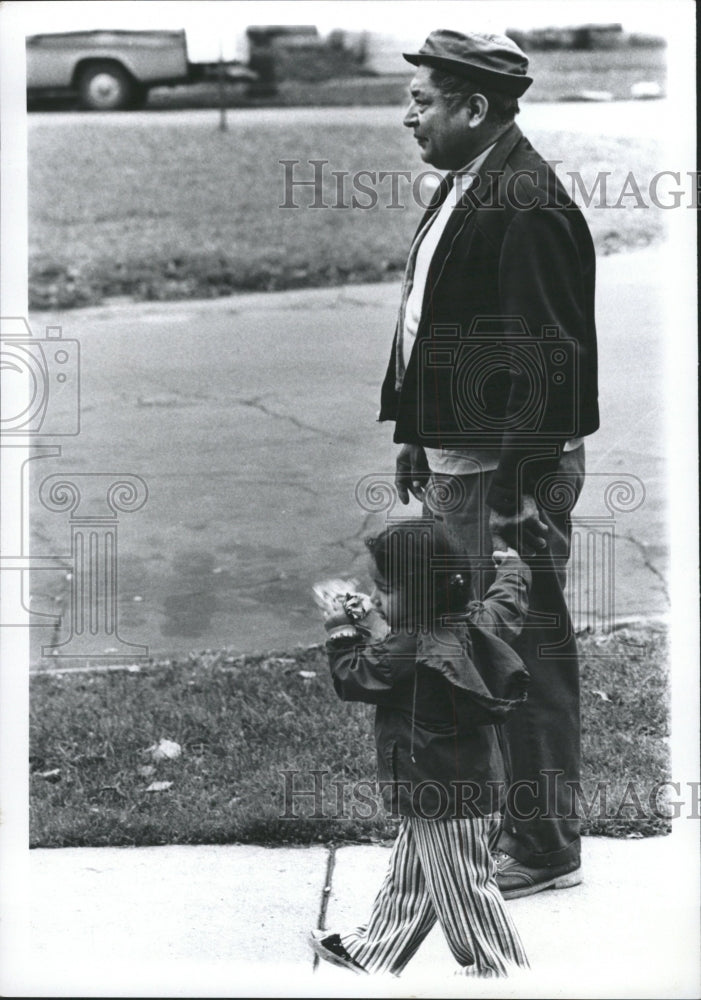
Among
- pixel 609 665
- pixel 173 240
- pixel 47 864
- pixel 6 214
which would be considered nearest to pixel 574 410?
pixel 609 665

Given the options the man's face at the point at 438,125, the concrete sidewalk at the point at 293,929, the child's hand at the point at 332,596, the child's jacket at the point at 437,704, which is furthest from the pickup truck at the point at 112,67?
the concrete sidewalk at the point at 293,929

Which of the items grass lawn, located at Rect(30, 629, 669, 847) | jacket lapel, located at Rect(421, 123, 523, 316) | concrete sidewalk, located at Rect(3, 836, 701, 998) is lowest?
concrete sidewalk, located at Rect(3, 836, 701, 998)

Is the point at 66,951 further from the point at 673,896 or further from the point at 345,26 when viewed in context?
the point at 345,26

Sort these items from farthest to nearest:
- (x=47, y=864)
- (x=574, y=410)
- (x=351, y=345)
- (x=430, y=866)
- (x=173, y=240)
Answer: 1. (x=173, y=240)
2. (x=351, y=345)
3. (x=47, y=864)
4. (x=574, y=410)
5. (x=430, y=866)

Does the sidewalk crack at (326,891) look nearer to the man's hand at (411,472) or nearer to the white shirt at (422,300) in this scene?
the man's hand at (411,472)

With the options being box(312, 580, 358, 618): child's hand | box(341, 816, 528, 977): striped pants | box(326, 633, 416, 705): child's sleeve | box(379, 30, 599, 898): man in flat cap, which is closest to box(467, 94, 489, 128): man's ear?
box(379, 30, 599, 898): man in flat cap

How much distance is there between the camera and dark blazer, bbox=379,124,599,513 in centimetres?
395

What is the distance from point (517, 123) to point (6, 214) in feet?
4.60

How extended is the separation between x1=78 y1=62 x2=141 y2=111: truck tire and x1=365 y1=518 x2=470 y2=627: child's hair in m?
1.65

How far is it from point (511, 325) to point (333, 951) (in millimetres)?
1651

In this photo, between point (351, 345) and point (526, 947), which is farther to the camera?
point (351, 345)

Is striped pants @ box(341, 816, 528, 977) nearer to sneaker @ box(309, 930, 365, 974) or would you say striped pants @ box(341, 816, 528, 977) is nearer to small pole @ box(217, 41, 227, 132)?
sneaker @ box(309, 930, 365, 974)

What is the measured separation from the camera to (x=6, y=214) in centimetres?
423

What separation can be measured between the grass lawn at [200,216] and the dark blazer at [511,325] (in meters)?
1.00
